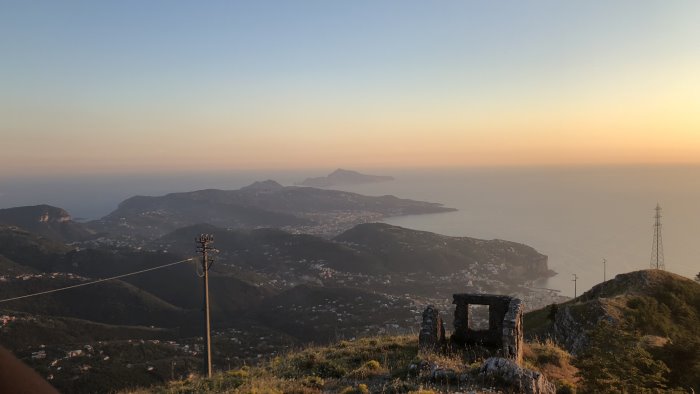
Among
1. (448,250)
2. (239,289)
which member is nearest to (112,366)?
(239,289)

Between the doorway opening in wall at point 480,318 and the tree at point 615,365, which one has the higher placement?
the tree at point 615,365

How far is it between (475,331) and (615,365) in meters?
7.81

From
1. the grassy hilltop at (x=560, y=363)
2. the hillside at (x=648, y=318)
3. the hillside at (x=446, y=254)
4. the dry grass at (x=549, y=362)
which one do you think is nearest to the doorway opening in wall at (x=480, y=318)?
the hillside at (x=446, y=254)

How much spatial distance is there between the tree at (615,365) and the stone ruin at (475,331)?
414 cm

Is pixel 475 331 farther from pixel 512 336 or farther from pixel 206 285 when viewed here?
pixel 206 285

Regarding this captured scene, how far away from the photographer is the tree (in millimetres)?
8672

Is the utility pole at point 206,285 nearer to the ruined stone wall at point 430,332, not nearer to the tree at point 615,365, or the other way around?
the ruined stone wall at point 430,332

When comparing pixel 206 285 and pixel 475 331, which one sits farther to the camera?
pixel 206 285

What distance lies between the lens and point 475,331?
16.5 metres

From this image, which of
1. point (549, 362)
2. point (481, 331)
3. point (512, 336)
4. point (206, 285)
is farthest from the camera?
point (206, 285)

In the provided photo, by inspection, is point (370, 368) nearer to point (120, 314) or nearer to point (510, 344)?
point (510, 344)

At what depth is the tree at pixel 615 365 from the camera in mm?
8672

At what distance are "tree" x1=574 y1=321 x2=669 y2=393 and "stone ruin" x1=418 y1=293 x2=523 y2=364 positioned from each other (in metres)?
4.14

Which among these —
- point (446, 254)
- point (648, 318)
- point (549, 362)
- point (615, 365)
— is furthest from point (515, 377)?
point (446, 254)
